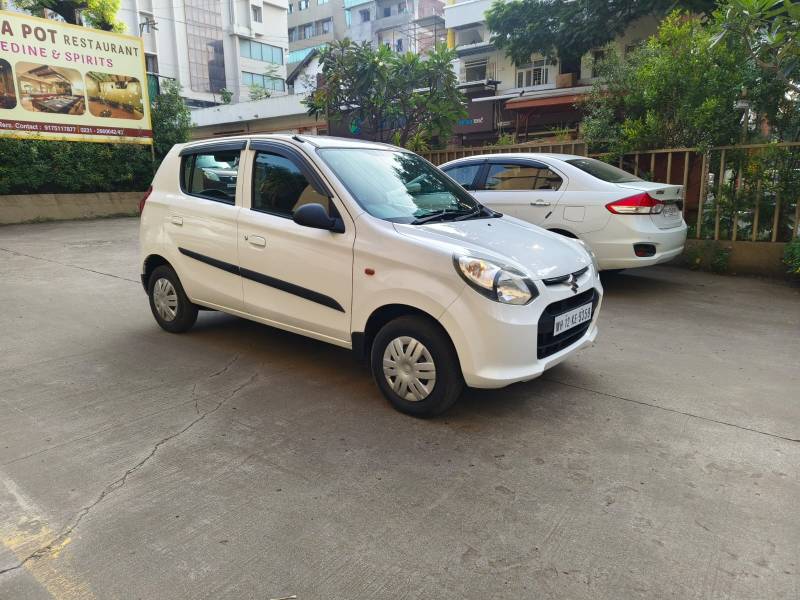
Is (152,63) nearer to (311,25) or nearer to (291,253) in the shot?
(311,25)

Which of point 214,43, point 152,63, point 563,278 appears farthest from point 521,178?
point 214,43

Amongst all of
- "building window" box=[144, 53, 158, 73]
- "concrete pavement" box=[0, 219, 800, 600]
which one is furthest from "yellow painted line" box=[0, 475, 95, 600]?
"building window" box=[144, 53, 158, 73]

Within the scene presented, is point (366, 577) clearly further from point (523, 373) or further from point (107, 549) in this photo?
point (523, 373)

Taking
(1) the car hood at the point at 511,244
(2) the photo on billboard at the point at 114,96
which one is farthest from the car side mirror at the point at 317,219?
(2) the photo on billboard at the point at 114,96

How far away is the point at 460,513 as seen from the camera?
8.61ft

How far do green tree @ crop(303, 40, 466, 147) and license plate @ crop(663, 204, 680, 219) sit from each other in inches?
237

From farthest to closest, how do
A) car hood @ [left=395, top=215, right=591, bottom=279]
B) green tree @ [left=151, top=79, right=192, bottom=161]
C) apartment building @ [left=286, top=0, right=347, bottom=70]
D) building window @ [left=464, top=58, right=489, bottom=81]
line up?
apartment building @ [left=286, top=0, right=347, bottom=70]
building window @ [left=464, top=58, right=489, bottom=81]
green tree @ [left=151, top=79, right=192, bottom=161]
car hood @ [left=395, top=215, right=591, bottom=279]

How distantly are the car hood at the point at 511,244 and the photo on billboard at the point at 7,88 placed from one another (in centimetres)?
1535

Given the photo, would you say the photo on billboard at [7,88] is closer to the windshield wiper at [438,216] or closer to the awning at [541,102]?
the windshield wiper at [438,216]

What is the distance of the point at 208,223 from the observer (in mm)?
4629

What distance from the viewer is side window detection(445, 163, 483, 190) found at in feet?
25.2

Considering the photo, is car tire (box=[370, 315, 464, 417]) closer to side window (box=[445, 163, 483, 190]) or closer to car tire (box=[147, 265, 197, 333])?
car tire (box=[147, 265, 197, 333])

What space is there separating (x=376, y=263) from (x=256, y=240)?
1.15m

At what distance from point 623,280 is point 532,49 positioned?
18193mm
